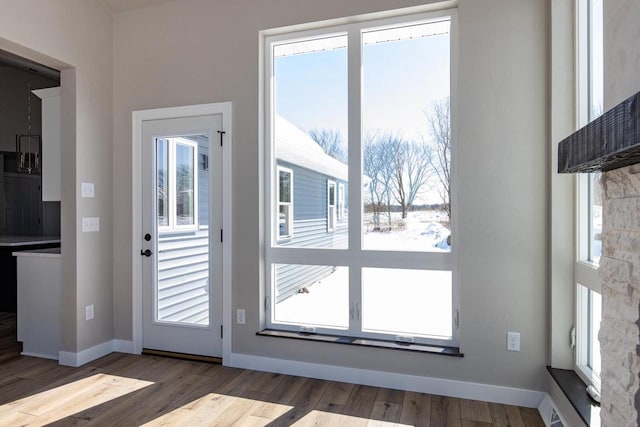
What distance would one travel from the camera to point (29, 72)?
5.78 m

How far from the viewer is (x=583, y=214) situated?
92.3 inches

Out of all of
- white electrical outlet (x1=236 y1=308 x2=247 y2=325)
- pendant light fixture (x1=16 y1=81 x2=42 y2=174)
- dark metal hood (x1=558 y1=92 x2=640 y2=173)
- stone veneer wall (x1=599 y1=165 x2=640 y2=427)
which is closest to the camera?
dark metal hood (x1=558 y1=92 x2=640 y2=173)

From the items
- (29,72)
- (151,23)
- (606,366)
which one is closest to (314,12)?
(151,23)

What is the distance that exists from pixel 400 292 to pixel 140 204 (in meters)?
2.47

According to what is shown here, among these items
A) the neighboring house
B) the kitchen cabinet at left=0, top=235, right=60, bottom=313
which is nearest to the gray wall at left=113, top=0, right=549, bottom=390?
the neighboring house

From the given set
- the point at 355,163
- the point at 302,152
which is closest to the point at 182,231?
the point at 302,152

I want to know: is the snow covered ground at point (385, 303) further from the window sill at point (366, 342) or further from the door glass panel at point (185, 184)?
the door glass panel at point (185, 184)

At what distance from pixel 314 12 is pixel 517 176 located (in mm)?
1963

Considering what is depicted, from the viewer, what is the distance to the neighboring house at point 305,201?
3.08m

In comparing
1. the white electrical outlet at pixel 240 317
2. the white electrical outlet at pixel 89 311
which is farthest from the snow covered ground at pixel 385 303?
the white electrical outlet at pixel 89 311

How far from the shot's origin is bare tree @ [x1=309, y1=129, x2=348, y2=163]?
307 centimetres

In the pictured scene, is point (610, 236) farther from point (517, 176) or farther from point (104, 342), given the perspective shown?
point (104, 342)

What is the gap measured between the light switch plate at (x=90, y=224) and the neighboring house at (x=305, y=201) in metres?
1.67

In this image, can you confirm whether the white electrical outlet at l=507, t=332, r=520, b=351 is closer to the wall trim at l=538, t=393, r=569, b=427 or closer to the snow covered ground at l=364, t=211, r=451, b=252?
the wall trim at l=538, t=393, r=569, b=427
